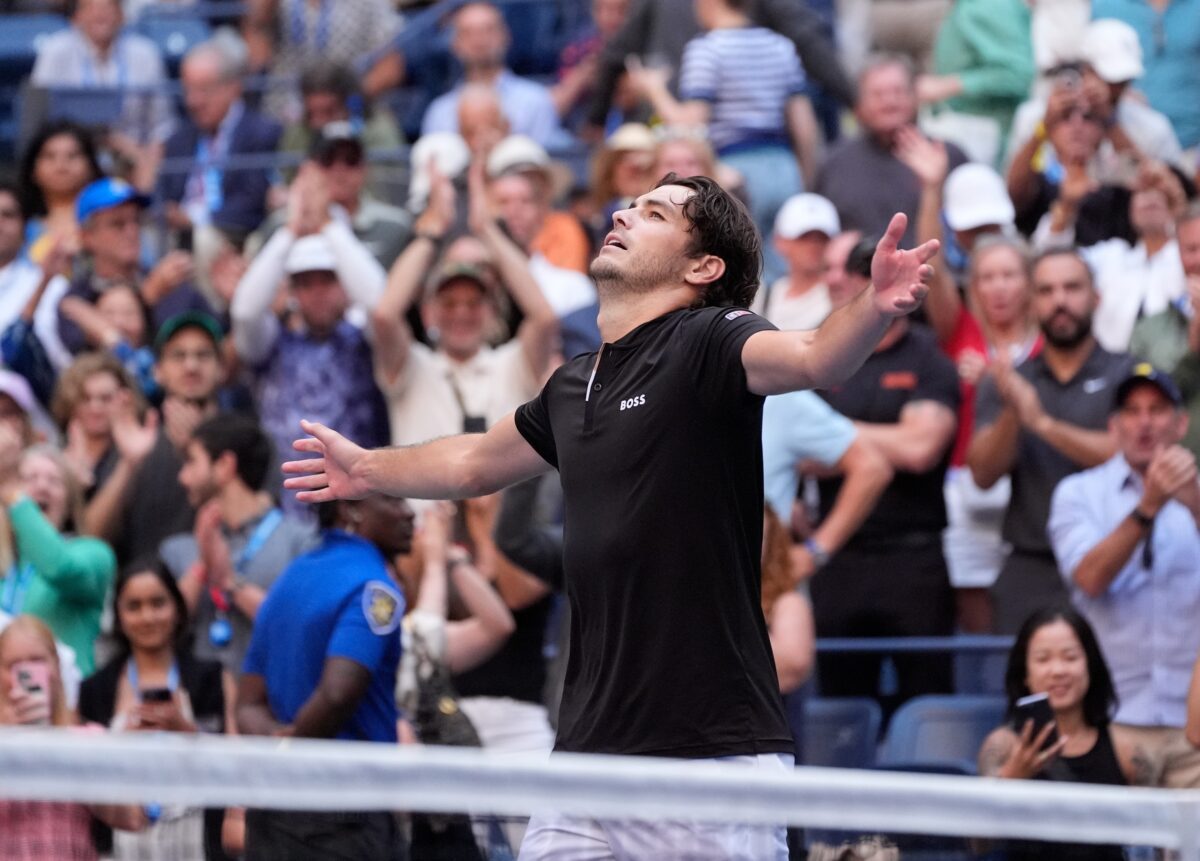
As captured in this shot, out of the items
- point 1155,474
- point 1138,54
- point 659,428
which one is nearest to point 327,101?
point 1138,54

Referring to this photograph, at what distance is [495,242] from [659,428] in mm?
5040

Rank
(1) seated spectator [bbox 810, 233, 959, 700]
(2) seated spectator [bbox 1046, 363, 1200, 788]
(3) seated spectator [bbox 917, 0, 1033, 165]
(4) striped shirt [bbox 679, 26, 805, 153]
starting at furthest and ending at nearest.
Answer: (3) seated spectator [bbox 917, 0, 1033, 165]
(4) striped shirt [bbox 679, 26, 805, 153]
(1) seated spectator [bbox 810, 233, 959, 700]
(2) seated spectator [bbox 1046, 363, 1200, 788]

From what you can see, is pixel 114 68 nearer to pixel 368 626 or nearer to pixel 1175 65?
pixel 1175 65

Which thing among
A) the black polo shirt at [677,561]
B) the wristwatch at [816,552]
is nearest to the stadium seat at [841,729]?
the wristwatch at [816,552]

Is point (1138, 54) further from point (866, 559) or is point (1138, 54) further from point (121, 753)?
point (121, 753)

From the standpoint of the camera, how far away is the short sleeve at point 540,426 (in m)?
4.69

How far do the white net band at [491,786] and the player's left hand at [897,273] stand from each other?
0.87 metres

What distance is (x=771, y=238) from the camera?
10781 mm

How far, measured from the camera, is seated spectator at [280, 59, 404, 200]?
38.9 ft

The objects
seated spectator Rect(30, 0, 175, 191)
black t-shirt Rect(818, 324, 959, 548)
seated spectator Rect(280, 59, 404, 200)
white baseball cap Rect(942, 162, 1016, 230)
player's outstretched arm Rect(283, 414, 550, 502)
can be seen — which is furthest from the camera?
seated spectator Rect(30, 0, 175, 191)

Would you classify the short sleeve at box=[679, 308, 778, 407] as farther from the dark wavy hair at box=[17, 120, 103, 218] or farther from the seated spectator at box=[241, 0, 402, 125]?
the seated spectator at box=[241, 0, 402, 125]

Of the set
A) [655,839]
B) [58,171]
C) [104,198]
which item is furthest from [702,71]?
[655,839]

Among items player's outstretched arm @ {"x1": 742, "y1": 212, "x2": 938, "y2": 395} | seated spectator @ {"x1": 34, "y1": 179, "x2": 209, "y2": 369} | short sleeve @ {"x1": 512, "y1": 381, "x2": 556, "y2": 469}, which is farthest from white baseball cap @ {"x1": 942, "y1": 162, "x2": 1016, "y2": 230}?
player's outstretched arm @ {"x1": 742, "y1": 212, "x2": 938, "y2": 395}

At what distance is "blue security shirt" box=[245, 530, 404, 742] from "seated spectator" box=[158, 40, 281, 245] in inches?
229
